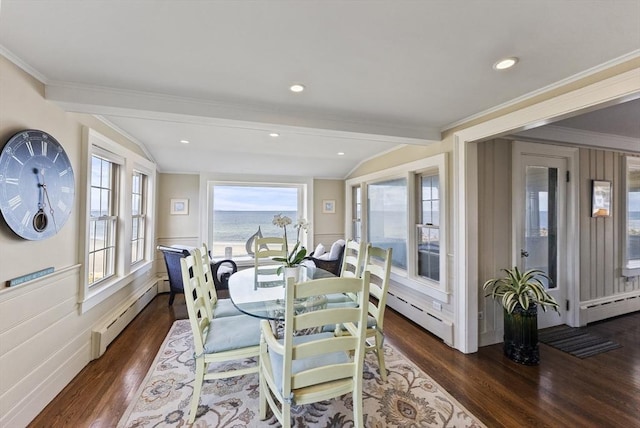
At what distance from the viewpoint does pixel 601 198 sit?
11.4ft

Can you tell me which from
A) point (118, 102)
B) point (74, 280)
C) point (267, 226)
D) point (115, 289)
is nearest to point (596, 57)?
point (118, 102)

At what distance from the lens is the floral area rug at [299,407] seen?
1822mm

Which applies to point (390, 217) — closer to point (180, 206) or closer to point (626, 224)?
point (626, 224)

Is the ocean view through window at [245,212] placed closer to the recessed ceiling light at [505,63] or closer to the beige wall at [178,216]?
the beige wall at [178,216]

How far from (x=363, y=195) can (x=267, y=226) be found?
6.81 ft

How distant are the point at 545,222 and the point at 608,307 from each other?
1589 mm

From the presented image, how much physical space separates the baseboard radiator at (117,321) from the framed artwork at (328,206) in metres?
3.36

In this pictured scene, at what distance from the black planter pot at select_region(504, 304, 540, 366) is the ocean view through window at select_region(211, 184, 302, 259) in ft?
13.3

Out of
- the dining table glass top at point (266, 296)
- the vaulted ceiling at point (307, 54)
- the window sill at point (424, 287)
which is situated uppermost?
the vaulted ceiling at point (307, 54)

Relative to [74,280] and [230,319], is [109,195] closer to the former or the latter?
[74,280]

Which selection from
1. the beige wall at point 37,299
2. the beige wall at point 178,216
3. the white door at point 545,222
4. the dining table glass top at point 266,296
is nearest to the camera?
the beige wall at point 37,299

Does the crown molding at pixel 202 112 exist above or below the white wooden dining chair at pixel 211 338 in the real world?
above

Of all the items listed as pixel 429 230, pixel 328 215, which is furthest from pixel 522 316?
pixel 328 215

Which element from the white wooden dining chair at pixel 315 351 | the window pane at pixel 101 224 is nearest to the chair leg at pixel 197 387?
the white wooden dining chair at pixel 315 351
